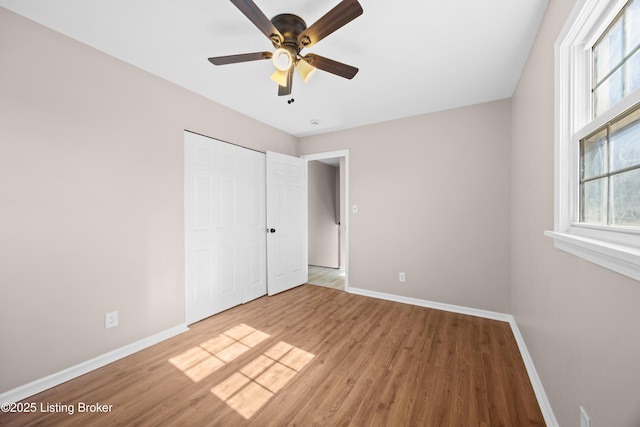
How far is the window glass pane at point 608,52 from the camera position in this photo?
3.32ft

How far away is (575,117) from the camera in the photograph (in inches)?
50.6

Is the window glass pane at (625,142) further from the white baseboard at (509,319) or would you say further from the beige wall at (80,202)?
the beige wall at (80,202)

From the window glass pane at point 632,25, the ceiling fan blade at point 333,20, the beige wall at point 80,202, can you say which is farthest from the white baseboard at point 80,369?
the window glass pane at point 632,25

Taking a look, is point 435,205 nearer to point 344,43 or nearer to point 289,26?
point 344,43

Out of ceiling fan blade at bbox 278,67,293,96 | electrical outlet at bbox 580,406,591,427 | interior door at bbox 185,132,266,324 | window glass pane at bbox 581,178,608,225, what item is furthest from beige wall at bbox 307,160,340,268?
electrical outlet at bbox 580,406,591,427

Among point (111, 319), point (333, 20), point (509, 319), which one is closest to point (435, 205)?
point (509, 319)

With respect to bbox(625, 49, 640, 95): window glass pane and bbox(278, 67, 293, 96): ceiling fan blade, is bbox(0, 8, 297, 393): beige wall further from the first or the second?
bbox(625, 49, 640, 95): window glass pane

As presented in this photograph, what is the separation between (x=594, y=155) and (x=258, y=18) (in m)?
1.83

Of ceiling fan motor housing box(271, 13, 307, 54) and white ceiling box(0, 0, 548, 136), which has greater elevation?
white ceiling box(0, 0, 548, 136)

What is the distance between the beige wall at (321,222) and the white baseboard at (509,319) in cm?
193

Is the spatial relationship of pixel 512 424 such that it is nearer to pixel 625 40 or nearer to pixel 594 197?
pixel 594 197

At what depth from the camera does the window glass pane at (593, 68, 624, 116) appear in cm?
99

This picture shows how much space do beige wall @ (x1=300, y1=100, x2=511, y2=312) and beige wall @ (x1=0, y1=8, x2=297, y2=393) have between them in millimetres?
2416

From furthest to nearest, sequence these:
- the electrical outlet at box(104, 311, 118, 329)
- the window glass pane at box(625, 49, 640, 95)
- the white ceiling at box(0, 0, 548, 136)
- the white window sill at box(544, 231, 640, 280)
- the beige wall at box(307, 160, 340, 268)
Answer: the beige wall at box(307, 160, 340, 268)
the electrical outlet at box(104, 311, 118, 329)
the white ceiling at box(0, 0, 548, 136)
the window glass pane at box(625, 49, 640, 95)
the white window sill at box(544, 231, 640, 280)
